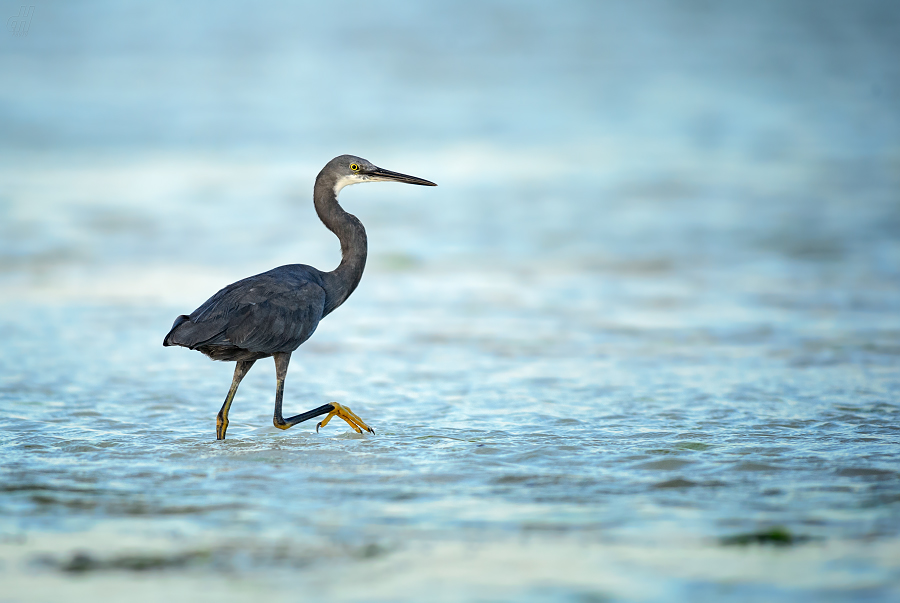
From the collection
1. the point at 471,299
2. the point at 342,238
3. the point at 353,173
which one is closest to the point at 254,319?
the point at 342,238

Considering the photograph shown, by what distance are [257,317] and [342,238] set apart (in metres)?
1.28

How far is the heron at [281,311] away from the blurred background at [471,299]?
0.41 m

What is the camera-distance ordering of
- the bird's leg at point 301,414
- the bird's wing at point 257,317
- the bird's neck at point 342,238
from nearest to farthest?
1. the bird's wing at point 257,317
2. the bird's leg at point 301,414
3. the bird's neck at point 342,238

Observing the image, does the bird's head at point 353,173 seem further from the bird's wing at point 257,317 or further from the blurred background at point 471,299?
the blurred background at point 471,299

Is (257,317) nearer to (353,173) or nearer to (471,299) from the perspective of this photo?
(353,173)

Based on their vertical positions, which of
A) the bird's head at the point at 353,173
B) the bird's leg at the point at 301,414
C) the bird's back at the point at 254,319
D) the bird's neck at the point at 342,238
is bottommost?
the bird's leg at the point at 301,414

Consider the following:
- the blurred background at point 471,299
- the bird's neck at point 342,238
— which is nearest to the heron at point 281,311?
the bird's neck at point 342,238

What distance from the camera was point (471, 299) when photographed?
44.3 ft

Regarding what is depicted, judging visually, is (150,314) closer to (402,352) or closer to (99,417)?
(402,352)

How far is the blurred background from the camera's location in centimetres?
494

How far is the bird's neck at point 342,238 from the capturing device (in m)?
8.13

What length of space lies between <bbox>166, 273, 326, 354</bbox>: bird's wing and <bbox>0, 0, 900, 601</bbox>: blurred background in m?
0.75

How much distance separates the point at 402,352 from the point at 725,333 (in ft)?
11.8

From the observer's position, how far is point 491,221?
18.9 metres
